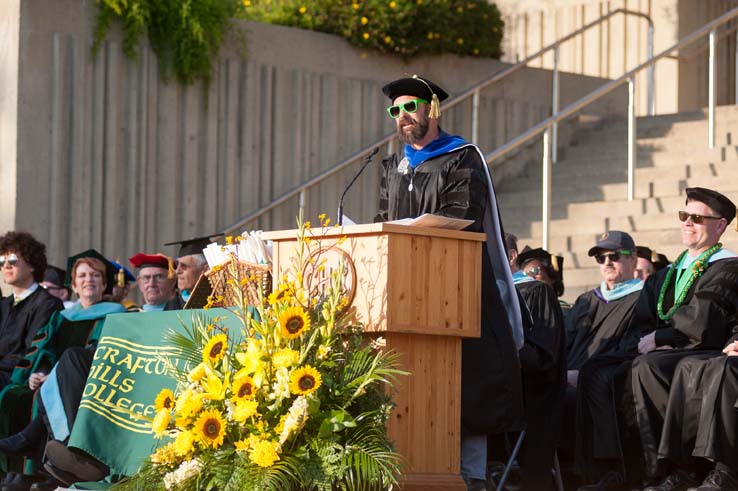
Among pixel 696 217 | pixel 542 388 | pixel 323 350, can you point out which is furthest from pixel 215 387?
pixel 696 217

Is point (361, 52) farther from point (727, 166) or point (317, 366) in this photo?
point (317, 366)

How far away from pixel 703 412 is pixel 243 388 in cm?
228

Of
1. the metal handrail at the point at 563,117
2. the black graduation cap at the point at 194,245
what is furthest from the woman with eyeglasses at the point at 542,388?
the metal handrail at the point at 563,117

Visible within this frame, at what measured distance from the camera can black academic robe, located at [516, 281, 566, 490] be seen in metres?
6.58

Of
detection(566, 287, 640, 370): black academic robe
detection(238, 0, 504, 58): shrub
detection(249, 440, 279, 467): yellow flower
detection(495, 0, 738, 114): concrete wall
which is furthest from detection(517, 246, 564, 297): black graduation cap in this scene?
detection(495, 0, 738, 114): concrete wall

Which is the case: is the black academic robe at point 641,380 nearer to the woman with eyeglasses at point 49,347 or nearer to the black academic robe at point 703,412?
the black academic robe at point 703,412

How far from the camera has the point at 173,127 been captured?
1123 centimetres

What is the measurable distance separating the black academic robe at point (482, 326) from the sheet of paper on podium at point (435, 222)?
371 millimetres

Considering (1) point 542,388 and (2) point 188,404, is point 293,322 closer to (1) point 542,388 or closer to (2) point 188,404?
(2) point 188,404

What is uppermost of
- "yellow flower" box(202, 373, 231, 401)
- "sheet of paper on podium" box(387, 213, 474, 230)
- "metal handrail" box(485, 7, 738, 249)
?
"metal handrail" box(485, 7, 738, 249)

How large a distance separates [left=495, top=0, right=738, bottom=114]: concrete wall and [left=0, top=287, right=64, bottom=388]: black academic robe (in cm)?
703

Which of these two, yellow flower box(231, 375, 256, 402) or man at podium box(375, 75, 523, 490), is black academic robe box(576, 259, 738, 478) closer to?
man at podium box(375, 75, 523, 490)

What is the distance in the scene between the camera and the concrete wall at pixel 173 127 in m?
10.5

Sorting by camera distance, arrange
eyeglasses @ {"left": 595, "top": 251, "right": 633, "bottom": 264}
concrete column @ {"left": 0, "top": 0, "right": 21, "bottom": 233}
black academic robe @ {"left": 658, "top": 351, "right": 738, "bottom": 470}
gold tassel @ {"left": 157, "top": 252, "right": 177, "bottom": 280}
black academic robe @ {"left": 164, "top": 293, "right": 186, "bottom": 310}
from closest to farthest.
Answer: black academic robe @ {"left": 658, "top": 351, "right": 738, "bottom": 470} < eyeglasses @ {"left": 595, "top": 251, "right": 633, "bottom": 264} < black academic robe @ {"left": 164, "top": 293, "right": 186, "bottom": 310} < gold tassel @ {"left": 157, "top": 252, "right": 177, "bottom": 280} < concrete column @ {"left": 0, "top": 0, "right": 21, "bottom": 233}
